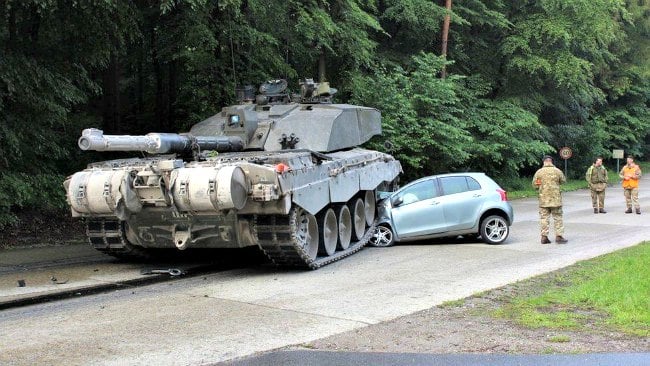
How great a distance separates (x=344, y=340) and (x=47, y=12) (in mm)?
10445

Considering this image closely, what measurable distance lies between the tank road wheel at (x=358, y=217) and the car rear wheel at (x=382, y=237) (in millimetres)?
290

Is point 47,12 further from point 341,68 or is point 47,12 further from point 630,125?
point 630,125

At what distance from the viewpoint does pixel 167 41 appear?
19.2 meters

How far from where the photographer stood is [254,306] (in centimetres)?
802

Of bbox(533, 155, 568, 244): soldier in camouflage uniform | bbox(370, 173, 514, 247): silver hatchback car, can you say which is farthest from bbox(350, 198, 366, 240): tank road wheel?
bbox(533, 155, 568, 244): soldier in camouflage uniform

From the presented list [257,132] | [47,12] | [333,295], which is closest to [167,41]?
[47,12]

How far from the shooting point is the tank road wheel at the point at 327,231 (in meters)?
11.7

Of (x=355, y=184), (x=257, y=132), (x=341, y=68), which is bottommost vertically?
(x=355, y=184)

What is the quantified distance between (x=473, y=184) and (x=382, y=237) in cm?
208

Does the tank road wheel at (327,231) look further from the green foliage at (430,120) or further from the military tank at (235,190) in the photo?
the green foliage at (430,120)

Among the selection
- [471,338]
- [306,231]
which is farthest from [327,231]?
[471,338]

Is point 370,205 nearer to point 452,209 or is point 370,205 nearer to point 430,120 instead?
point 452,209

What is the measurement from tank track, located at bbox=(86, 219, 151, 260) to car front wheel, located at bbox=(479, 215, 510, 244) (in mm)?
6531

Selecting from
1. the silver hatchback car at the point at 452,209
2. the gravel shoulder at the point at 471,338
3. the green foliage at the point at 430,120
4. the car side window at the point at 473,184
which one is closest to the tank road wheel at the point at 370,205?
the silver hatchback car at the point at 452,209
